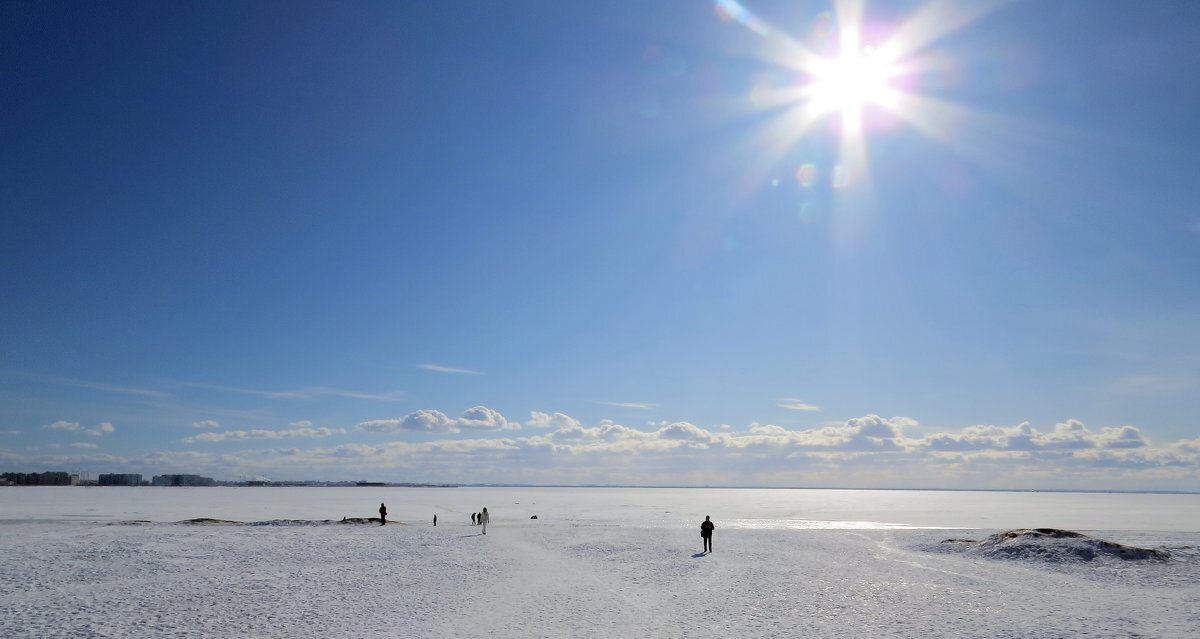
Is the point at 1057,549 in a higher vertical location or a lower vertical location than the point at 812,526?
higher

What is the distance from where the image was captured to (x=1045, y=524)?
76250 millimetres

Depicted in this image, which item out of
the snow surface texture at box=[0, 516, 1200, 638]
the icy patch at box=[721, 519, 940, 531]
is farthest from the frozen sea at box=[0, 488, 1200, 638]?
the icy patch at box=[721, 519, 940, 531]

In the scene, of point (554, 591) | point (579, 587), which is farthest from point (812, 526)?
point (554, 591)

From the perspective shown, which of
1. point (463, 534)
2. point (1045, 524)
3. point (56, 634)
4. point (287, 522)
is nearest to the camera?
point (56, 634)

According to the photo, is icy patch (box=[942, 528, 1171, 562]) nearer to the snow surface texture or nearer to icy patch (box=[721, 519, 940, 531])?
the snow surface texture

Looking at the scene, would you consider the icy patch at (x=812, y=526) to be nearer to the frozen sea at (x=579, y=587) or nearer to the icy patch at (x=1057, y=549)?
the frozen sea at (x=579, y=587)

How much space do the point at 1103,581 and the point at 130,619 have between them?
34322 millimetres

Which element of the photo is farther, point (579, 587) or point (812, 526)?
point (812, 526)

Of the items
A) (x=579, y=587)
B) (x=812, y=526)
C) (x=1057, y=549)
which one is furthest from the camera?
(x=812, y=526)

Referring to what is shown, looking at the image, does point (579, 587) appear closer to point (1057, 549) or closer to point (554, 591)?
point (554, 591)

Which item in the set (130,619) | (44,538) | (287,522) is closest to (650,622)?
(130,619)

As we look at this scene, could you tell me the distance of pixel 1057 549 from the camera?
33281mm

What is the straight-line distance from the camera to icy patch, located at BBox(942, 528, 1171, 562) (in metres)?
32.4

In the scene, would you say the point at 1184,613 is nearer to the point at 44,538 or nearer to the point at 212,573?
the point at 212,573
